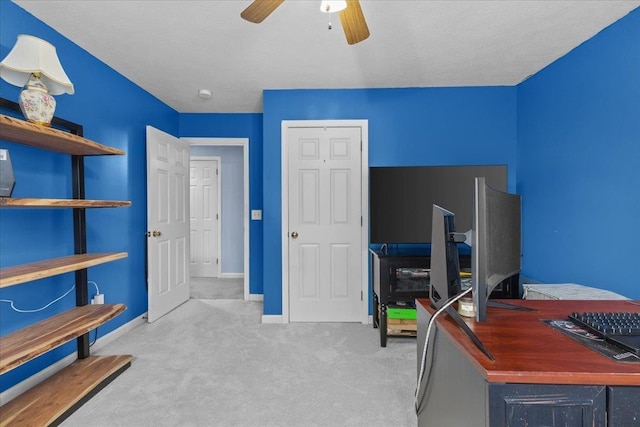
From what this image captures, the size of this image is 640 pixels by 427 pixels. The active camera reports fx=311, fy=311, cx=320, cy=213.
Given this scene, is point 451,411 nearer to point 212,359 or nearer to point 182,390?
point 182,390

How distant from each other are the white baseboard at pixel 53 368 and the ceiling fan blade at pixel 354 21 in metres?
2.92

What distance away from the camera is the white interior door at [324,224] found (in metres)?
3.34

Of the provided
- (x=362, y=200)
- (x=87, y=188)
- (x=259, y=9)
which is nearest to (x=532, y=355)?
(x=259, y=9)

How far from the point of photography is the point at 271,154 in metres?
3.35

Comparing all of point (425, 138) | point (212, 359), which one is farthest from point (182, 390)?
point (425, 138)

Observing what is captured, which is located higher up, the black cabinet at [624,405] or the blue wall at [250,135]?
the blue wall at [250,135]

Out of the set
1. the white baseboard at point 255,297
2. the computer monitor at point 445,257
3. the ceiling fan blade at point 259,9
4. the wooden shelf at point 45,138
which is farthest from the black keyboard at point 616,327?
the white baseboard at point 255,297

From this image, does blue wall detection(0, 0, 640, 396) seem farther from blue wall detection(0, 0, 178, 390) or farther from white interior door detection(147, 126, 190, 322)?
white interior door detection(147, 126, 190, 322)

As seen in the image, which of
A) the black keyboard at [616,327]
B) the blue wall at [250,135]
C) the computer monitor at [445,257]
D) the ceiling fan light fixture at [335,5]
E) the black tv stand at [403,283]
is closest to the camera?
the black keyboard at [616,327]

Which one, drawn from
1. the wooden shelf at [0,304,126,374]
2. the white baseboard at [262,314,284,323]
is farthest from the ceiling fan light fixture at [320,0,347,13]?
the white baseboard at [262,314,284,323]

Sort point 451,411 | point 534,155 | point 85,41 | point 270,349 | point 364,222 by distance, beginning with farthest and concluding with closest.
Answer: point 364,222 < point 534,155 < point 270,349 < point 85,41 < point 451,411

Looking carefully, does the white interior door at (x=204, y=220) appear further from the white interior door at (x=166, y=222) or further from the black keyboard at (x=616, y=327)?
the black keyboard at (x=616, y=327)

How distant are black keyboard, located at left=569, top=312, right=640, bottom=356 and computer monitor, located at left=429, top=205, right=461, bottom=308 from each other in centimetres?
41

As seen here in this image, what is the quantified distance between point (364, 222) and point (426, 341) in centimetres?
216
